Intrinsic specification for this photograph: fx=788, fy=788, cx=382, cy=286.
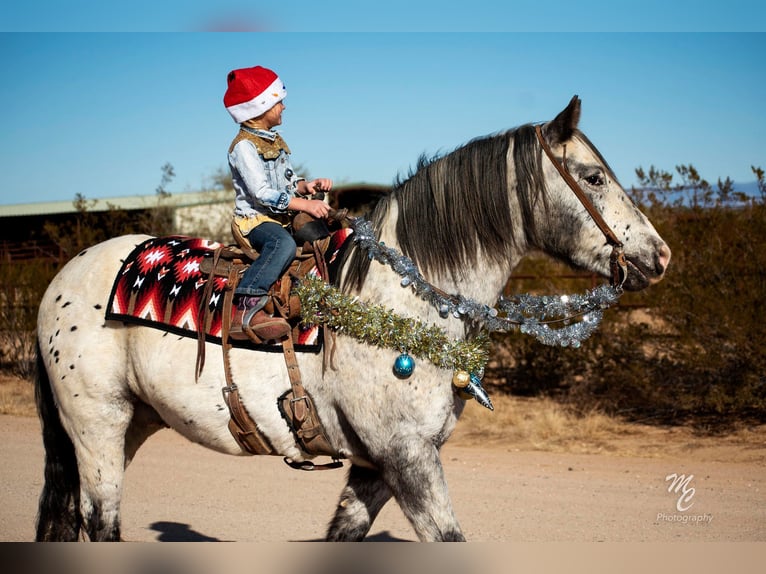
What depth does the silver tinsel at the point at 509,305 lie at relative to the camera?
11.6 ft

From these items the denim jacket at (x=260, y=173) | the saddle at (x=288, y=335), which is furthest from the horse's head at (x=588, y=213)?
the denim jacket at (x=260, y=173)

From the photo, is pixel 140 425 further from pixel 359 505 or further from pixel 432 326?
pixel 432 326

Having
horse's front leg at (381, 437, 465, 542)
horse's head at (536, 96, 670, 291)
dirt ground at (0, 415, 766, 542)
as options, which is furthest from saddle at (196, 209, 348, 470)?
dirt ground at (0, 415, 766, 542)

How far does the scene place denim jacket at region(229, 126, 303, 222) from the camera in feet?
11.9

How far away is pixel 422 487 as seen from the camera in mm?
3334

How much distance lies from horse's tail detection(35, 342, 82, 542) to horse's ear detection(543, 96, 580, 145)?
303 centimetres

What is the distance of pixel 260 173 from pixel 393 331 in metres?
0.97

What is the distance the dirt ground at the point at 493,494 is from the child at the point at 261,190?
8.58ft

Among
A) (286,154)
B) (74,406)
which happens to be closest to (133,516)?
(74,406)

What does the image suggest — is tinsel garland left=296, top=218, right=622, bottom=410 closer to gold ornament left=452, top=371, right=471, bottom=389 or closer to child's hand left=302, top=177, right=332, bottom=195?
gold ornament left=452, top=371, right=471, bottom=389

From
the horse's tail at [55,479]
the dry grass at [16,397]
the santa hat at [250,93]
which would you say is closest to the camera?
the santa hat at [250,93]

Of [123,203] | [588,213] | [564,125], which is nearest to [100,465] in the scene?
[588,213]

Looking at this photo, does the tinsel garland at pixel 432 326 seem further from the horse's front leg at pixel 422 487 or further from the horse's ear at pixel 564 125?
the horse's ear at pixel 564 125

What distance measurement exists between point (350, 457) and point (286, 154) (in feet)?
4.93
